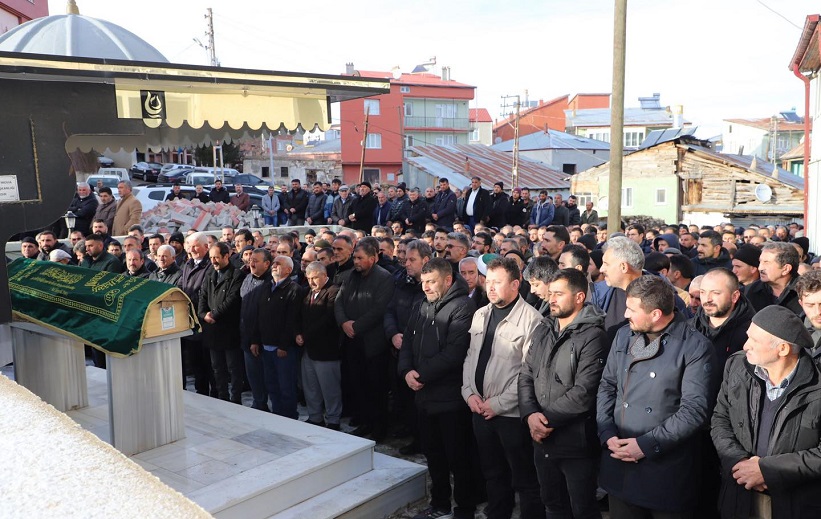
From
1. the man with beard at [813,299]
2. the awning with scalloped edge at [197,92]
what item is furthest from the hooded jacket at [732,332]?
the awning with scalloped edge at [197,92]

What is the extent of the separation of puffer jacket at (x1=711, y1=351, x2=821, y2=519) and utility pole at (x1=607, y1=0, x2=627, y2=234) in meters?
7.13

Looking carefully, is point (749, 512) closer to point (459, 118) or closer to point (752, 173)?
point (752, 173)

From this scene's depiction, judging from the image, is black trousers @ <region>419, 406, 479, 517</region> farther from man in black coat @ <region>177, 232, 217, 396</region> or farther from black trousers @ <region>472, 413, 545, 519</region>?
man in black coat @ <region>177, 232, 217, 396</region>

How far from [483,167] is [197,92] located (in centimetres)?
3955

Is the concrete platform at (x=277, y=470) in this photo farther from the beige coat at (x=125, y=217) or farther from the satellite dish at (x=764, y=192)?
the satellite dish at (x=764, y=192)

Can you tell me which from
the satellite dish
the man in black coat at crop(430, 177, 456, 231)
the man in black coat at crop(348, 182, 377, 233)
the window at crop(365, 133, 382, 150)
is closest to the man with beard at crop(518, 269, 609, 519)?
the man in black coat at crop(430, 177, 456, 231)

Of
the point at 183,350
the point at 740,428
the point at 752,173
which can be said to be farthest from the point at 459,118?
the point at 740,428

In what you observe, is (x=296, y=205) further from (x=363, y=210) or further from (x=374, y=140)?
(x=374, y=140)

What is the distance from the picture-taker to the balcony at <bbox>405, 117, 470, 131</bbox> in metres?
54.8

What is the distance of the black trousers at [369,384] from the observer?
6.54m

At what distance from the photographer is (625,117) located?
57938 millimetres

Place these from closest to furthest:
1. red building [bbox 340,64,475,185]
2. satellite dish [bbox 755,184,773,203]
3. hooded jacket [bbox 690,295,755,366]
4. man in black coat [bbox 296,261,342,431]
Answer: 1. hooded jacket [bbox 690,295,755,366]
2. man in black coat [bbox 296,261,342,431]
3. satellite dish [bbox 755,184,773,203]
4. red building [bbox 340,64,475,185]

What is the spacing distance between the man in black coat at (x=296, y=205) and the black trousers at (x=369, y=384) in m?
10.8

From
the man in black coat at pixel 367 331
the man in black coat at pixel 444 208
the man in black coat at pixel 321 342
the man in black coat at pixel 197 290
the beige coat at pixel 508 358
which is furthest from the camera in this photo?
the man in black coat at pixel 444 208
